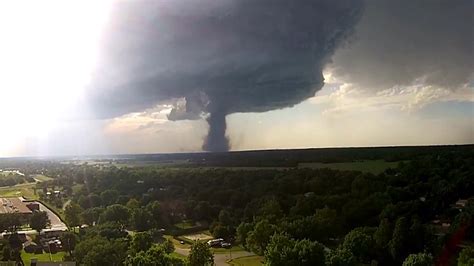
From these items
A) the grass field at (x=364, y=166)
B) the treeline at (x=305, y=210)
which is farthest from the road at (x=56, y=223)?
the grass field at (x=364, y=166)

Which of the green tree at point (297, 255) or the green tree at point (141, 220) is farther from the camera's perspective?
the green tree at point (141, 220)

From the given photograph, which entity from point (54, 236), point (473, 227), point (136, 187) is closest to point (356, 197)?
point (473, 227)

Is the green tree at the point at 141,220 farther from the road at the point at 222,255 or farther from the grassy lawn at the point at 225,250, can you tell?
the grassy lawn at the point at 225,250

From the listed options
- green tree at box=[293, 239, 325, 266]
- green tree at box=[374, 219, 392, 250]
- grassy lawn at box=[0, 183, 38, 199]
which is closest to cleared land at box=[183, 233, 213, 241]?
green tree at box=[374, 219, 392, 250]

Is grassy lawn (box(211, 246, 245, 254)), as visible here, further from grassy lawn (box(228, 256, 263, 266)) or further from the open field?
the open field

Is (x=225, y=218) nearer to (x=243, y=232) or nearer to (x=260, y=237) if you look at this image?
(x=243, y=232)

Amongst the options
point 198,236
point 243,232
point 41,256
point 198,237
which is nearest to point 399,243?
point 243,232
